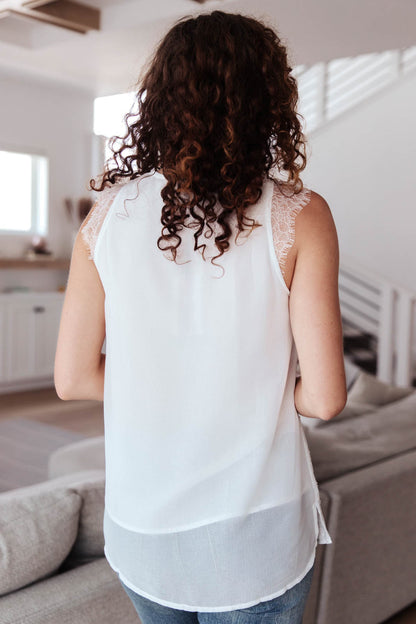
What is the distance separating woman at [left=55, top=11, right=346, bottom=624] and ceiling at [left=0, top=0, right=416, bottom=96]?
115 inches

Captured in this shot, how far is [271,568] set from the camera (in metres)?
1.04

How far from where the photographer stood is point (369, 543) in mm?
2123

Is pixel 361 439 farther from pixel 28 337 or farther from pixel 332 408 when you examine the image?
pixel 28 337

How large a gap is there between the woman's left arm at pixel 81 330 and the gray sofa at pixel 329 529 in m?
0.38

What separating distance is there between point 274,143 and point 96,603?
0.94m

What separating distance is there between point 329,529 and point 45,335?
517cm

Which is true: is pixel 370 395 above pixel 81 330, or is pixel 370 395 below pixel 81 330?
below

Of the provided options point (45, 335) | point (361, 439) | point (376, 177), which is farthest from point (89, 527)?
point (376, 177)

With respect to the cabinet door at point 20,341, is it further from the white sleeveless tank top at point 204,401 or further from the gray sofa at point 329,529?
the white sleeveless tank top at point 204,401

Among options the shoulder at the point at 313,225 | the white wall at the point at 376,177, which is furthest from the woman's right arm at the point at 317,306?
the white wall at the point at 376,177

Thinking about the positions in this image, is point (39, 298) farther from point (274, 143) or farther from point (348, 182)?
point (274, 143)

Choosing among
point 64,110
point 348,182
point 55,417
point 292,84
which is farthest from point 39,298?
point 292,84

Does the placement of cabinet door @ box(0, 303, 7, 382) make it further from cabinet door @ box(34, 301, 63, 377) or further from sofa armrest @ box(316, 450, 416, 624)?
sofa armrest @ box(316, 450, 416, 624)

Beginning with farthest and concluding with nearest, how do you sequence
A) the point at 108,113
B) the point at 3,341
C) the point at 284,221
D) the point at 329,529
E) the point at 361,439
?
the point at 108,113, the point at 3,341, the point at 361,439, the point at 329,529, the point at 284,221
